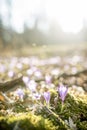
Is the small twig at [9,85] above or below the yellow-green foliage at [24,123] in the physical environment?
above

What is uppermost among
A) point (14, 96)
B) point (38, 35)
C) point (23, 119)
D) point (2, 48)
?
point (38, 35)

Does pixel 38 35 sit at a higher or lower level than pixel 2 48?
higher

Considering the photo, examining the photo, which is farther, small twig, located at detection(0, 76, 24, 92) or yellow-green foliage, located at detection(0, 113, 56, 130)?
small twig, located at detection(0, 76, 24, 92)

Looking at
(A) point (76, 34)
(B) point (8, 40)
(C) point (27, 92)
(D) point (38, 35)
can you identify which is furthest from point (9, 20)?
(C) point (27, 92)

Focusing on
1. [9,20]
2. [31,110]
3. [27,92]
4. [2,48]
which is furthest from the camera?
[9,20]

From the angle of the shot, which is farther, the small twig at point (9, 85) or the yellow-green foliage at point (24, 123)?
the small twig at point (9, 85)

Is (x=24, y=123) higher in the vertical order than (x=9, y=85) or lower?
lower

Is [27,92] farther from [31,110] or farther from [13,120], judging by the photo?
[13,120]

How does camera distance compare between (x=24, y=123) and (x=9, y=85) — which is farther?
(x=9, y=85)

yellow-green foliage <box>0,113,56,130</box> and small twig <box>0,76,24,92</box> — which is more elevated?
small twig <box>0,76,24,92</box>

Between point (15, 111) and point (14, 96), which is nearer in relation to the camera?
point (15, 111)

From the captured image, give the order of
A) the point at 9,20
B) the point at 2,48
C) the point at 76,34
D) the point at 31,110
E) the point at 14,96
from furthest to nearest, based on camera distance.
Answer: the point at 76,34 → the point at 9,20 → the point at 2,48 → the point at 14,96 → the point at 31,110
